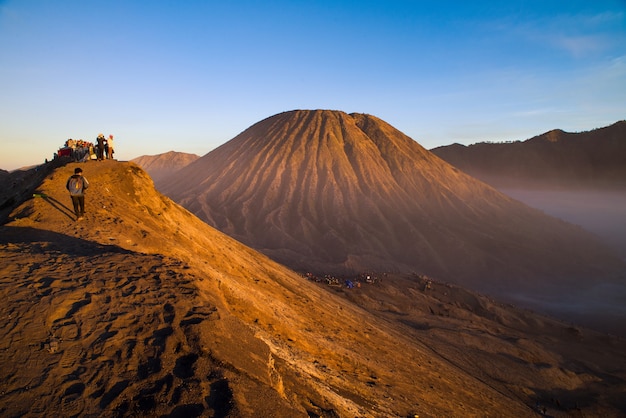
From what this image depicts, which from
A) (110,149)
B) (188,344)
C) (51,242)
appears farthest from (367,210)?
(188,344)

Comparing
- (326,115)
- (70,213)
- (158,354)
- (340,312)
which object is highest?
(326,115)

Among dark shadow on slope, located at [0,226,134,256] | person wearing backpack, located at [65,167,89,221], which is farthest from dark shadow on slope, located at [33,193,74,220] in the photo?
dark shadow on slope, located at [0,226,134,256]

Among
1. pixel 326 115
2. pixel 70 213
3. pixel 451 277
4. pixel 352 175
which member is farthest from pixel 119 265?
pixel 326 115

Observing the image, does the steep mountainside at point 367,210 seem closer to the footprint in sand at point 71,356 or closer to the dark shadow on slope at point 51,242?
the dark shadow on slope at point 51,242

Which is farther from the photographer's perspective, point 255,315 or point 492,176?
point 492,176

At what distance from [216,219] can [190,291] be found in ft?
127

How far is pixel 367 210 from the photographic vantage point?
47125 millimetres

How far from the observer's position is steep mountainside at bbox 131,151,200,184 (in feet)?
412

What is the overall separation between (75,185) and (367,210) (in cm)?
4051

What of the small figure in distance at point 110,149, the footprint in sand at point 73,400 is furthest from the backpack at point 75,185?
the small figure in distance at point 110,149

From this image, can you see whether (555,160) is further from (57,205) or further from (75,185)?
(57,205)

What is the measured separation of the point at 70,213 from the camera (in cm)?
948

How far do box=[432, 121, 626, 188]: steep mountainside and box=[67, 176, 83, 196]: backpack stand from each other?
10157cm

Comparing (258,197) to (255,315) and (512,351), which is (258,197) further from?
(255,315)
